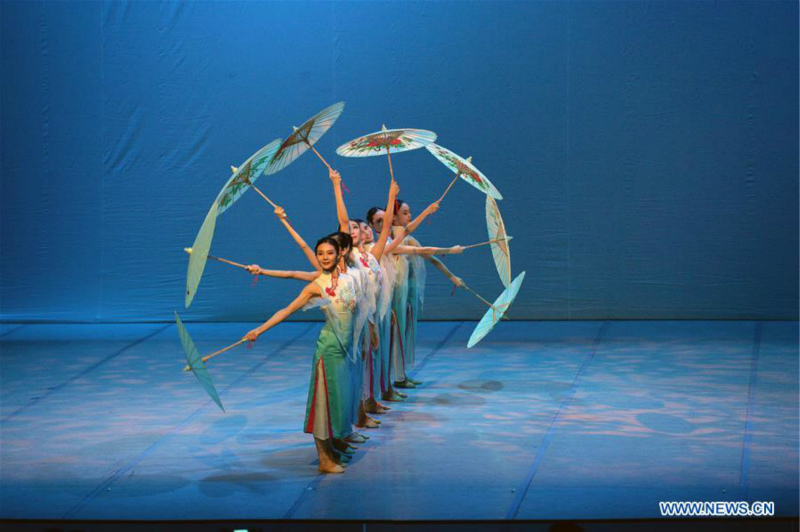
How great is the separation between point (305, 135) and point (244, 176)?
479mm

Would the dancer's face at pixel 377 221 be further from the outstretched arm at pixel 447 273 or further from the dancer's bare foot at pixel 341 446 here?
the dancer's bare foot at pixel 341 446

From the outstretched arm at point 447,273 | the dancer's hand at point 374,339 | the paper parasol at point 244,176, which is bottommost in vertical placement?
the dancer's hand at point 374,339

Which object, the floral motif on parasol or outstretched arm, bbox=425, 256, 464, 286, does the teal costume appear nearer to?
the floral motif on parasol

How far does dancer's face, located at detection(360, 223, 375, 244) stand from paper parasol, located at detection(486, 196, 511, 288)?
66 cm

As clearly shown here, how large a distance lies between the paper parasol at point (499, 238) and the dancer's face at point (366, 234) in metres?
0.66

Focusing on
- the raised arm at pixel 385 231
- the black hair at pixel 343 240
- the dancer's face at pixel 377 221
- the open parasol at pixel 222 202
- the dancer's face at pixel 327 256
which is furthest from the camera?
the dancer's face at pixel 377 221

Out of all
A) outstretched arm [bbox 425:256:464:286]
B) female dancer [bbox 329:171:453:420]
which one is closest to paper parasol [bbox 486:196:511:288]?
outstretched arm [bbox 425:256:464:286]

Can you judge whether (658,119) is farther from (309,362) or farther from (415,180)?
(309,362)

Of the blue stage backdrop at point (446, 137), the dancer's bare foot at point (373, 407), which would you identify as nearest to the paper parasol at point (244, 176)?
the dancer's bare foot at point (373, 407)

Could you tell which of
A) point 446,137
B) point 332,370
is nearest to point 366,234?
point 332,370

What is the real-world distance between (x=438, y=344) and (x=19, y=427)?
3.21 m

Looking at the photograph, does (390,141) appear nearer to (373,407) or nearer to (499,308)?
(499,308)

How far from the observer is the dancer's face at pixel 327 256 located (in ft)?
15.2

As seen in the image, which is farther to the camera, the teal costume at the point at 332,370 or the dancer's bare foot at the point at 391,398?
the dancer's bare foot at the point at 391,398
